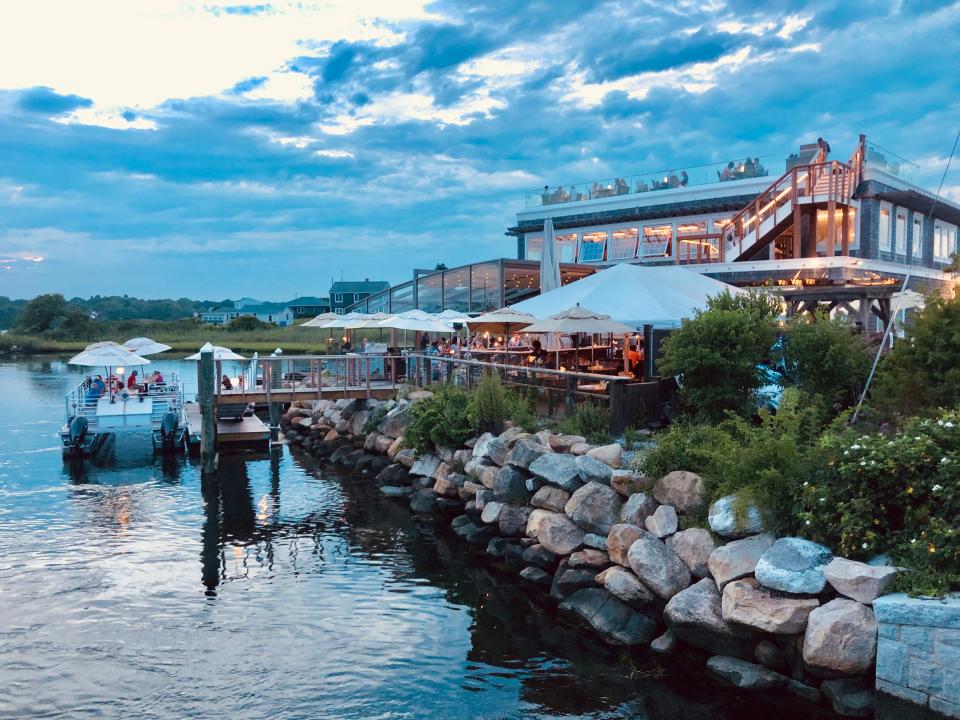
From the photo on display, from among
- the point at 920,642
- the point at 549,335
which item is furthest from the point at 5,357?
the point at 920,642

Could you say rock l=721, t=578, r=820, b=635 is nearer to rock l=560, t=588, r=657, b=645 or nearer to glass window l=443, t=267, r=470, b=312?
rock l=560, t=588, r=657, b=645

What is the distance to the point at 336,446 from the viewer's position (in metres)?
24.6

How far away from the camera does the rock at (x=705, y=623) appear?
9094 mm

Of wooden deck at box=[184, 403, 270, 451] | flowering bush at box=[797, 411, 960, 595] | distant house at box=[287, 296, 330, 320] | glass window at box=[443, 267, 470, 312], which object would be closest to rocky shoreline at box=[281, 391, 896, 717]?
flowering bush at box=[797, 411, 960, 595]

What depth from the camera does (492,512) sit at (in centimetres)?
1420

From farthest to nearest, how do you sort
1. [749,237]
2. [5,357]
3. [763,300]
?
1. [5,357]
2. [749,237]
3. [763,300]

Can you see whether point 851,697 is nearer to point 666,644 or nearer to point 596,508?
point 666,644

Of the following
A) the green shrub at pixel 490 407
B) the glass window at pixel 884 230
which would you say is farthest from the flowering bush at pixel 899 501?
the glass window at pixel 884 230

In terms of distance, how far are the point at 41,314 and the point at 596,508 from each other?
303 feet

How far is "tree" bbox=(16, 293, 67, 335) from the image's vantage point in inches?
3386

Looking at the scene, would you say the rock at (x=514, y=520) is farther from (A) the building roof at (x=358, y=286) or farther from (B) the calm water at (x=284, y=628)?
(A) the building roof at (x=358, y=286)

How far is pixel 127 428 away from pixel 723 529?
20.7 metres

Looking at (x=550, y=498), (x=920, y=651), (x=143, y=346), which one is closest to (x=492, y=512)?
(x=550, y=498)

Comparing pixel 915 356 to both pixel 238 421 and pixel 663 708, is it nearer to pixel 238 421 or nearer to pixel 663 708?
pixel 663 708
